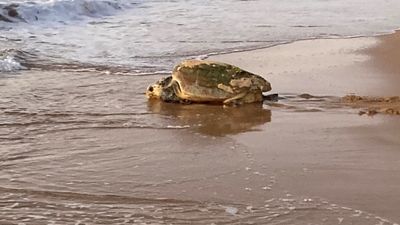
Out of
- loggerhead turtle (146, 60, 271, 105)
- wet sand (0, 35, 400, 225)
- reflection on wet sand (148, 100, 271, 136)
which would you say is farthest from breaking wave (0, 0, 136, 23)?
reflection on wet sand (148, 100, 271, 136)

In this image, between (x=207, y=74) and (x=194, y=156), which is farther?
(x=207, y=74)

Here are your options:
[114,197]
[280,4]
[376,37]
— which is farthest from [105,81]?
[280,4]

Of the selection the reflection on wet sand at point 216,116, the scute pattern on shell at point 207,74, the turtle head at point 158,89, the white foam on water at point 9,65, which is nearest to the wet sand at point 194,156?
the reflection on wet sand at point 216,116

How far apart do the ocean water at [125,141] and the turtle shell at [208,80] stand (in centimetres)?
19

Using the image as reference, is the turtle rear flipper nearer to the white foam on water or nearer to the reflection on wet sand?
the reflection on wet sand

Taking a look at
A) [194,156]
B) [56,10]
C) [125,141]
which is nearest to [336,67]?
[125,141]

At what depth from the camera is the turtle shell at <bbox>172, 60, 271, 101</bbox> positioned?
→ 712 centimetres

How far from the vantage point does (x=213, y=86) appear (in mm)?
7113

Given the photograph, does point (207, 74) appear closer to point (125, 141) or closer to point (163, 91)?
point (163, 91)

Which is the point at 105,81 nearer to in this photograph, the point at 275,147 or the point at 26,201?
the point at 275,147

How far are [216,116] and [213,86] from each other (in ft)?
1.82

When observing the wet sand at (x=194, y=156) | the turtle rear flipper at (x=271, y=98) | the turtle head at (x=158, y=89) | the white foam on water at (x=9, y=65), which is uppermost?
the white foam on water at (x=9, y=65)

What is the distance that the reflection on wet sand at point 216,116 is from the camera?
622 centimetres

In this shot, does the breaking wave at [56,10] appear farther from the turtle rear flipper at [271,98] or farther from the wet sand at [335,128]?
the turtle rear flipper at [271,98]
